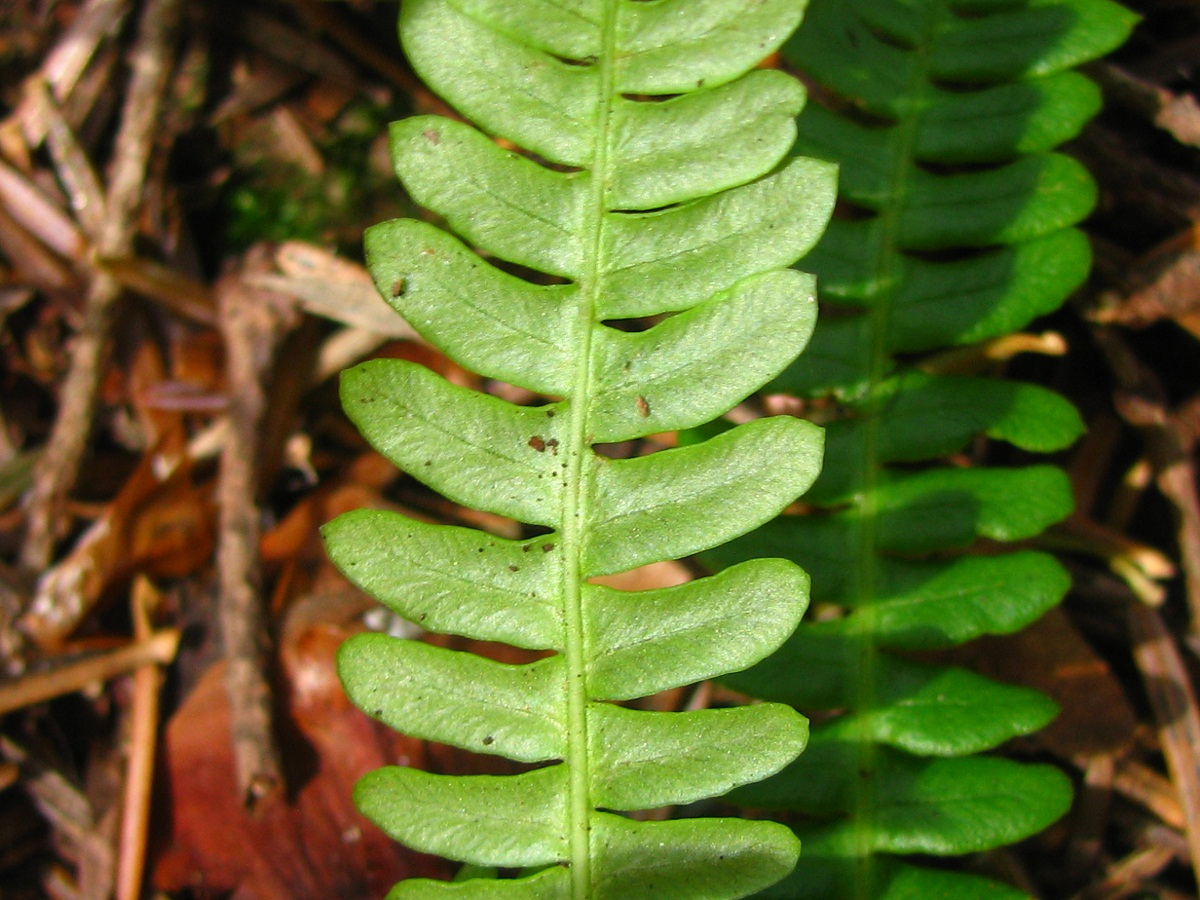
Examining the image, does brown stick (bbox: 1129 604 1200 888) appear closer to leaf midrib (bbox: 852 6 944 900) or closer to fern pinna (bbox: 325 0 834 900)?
leaf midrib (bbox: 852 6 944 900)

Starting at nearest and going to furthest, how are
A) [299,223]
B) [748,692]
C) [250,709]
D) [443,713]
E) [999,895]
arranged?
[443,713] < [999,895] < [748,692] < [250,709] < [299,223]

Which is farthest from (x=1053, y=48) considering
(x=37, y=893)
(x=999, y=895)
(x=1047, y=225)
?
(x=37, y=893)

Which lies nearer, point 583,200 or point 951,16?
point 583,200

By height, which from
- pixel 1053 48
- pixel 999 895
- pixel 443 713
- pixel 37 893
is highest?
pixel 1053 48

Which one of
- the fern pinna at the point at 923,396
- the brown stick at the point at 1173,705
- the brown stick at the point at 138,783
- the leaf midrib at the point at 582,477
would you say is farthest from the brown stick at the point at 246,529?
the brown stick at the point at 1173,705

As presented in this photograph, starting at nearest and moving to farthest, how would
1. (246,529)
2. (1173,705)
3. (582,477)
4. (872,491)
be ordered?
(582,477) → (872,491) → (1173,705) → (246,529)

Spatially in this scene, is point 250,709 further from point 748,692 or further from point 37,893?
point 748,692

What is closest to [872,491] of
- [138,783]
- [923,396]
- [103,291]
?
[923,396]

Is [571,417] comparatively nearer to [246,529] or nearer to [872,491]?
[872,491]

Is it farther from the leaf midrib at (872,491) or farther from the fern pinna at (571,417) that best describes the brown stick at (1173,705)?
the fern pinna at (571,417)
